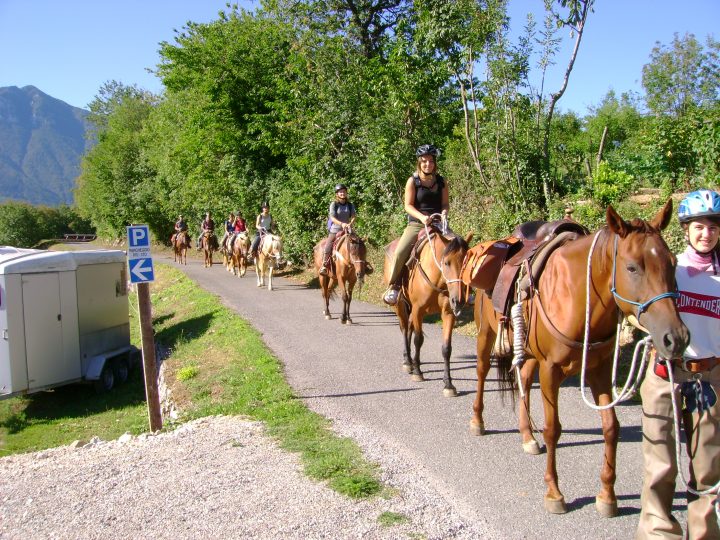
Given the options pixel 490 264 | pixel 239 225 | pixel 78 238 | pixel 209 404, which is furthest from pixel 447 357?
pixel 78 238

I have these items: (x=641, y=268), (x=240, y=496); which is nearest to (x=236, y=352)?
(x=240, y=496)

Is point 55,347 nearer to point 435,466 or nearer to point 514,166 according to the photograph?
point 435,466

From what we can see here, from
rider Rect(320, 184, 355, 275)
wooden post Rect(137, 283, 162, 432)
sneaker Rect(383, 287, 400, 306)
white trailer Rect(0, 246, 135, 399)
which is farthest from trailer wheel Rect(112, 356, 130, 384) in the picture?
sneaker Rect(383, 287, 400, 306)

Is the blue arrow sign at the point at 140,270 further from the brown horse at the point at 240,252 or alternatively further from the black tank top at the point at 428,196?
the brown horse at the point at 240,252

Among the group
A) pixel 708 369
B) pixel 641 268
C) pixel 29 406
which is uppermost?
pixel 641 268

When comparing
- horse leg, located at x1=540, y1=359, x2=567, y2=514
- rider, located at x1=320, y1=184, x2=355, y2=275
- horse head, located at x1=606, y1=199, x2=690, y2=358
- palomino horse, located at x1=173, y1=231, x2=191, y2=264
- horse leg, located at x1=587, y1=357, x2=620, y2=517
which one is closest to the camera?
horse head, located at x1=606, y1=199, x2=690, y2=358

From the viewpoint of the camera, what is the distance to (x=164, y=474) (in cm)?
539

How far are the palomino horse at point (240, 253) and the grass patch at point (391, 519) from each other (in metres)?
18.9

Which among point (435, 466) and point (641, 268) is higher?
point (641, 268)

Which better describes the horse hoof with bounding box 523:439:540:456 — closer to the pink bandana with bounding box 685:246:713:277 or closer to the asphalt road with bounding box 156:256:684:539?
the asphalt road with bounding box 156:256:684:539

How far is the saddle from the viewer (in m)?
4.42

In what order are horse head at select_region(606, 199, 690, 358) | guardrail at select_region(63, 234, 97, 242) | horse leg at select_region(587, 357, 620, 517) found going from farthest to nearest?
guardrail at select_region(63, 234, 97, 242), horse leg at select_region(587, 357, 620, 517), horse head at select_region(606, 199, 690, 358)

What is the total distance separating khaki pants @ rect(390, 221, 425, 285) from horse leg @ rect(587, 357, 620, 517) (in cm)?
448

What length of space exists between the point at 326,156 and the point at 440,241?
38.7ft
